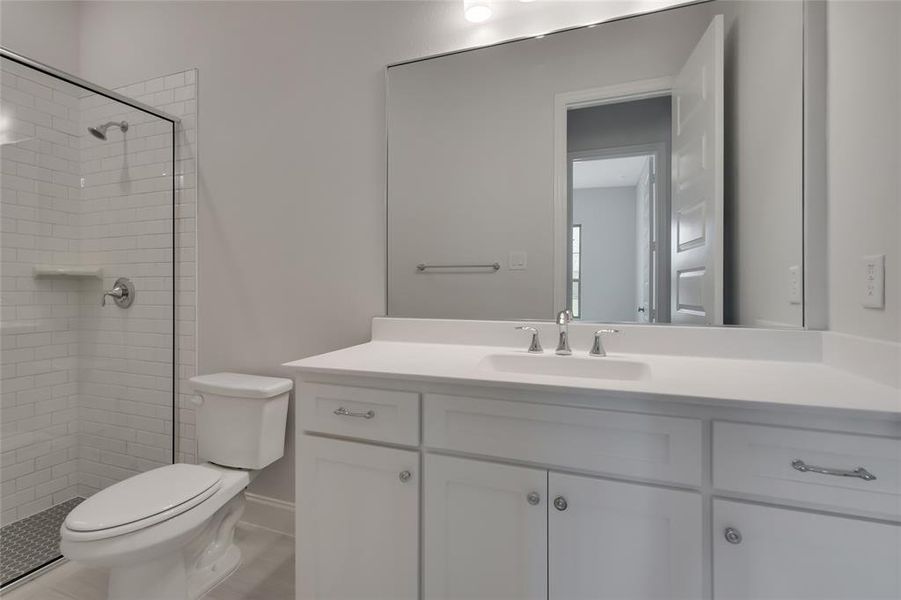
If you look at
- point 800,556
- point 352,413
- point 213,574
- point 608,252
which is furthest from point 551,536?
point 213,574

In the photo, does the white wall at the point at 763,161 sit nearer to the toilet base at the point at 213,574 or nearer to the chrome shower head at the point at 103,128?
the toilet base at the point at 213,574

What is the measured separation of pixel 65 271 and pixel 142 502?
1301 mm

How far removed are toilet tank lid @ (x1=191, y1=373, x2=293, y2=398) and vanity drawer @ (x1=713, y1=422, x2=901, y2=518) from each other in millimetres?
1458

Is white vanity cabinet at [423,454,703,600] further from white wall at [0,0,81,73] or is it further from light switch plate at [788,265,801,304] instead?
white wall at [0,0,81,73]

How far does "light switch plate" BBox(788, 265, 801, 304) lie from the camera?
1.18m

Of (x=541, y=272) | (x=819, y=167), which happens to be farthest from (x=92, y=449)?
(x=819, y=167)

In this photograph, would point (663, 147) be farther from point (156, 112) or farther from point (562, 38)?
point (156, 112)

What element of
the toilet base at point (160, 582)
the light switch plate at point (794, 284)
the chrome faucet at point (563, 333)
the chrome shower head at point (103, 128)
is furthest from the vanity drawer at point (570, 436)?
the chrome shower head at point (103, 128)

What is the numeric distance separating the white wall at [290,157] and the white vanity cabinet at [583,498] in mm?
714

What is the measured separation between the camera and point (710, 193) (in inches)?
51.0

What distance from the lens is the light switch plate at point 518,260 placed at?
1.51 meters

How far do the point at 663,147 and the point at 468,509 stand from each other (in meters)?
1.23

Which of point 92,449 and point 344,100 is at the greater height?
point 344,100

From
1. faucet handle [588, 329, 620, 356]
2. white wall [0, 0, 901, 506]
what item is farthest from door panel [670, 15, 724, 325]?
white wall [0, 0, 901, 506]
